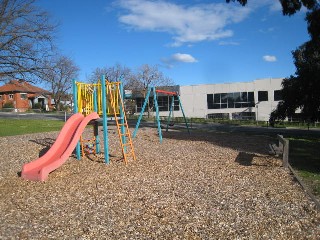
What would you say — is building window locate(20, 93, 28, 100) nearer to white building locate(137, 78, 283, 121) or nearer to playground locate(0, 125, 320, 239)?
white building locate(137, 78, 283, 121)

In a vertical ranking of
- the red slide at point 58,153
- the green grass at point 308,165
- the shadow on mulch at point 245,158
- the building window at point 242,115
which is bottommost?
the green grass at point 308,165

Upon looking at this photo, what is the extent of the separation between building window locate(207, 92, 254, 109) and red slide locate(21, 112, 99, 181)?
130 ft

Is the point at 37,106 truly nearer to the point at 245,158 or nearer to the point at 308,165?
the point at 245,158

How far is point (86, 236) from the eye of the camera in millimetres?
4586

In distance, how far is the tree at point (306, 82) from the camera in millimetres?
15141

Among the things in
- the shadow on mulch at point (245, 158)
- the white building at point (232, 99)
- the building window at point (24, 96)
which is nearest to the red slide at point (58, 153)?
the shadow on mulch at point (245, 158)

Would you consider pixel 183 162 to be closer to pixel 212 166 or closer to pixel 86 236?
pixel 212 166

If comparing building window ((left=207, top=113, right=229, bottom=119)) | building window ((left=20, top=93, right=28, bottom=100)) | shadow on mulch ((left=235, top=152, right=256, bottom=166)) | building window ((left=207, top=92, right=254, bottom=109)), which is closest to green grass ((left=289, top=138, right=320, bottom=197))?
shadow on mulch ((left=235, top=152, right=256, bottom=166))

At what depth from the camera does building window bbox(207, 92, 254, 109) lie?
4722 cm

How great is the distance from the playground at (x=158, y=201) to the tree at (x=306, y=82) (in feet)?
26.6

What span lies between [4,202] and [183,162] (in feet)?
16.9

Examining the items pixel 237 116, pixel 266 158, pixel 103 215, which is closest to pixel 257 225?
pixel 103 215

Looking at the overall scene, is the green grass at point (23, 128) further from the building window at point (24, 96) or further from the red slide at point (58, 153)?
the building window at point (24, 96)

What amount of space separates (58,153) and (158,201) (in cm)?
401
